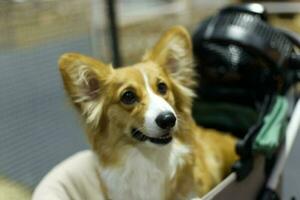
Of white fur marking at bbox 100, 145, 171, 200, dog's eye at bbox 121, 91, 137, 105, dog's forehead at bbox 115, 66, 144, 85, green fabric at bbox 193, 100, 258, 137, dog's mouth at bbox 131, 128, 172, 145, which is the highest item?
dog's forehead at bbox 115, 66, 144, 85

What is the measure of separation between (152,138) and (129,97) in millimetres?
105

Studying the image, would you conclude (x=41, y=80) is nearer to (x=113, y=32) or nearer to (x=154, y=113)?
(x=113, y=32)

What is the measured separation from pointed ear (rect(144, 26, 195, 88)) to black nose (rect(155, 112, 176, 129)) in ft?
0.66

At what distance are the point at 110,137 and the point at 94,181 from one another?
199mm

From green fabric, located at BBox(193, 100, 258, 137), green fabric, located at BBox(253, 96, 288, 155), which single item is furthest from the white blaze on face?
green fabric, located at BBox(193, 100, 258, 137)

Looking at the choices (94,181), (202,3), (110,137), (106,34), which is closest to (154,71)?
(110,137)

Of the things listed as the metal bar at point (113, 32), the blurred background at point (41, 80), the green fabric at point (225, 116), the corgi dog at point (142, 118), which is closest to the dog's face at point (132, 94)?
the corgi dog at point (142, 118)

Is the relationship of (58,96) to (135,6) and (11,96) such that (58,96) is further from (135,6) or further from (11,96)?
(135,6)

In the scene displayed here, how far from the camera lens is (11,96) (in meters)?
1.52

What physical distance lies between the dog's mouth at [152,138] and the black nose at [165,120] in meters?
0.04

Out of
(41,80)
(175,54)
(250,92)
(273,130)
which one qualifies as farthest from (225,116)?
(41,80)

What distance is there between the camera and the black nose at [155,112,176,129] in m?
1.01

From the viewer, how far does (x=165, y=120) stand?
101 centimetres

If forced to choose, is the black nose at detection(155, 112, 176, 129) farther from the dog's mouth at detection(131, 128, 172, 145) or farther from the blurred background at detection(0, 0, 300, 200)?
the blurred background at detection(0, 0, 300, 200)
